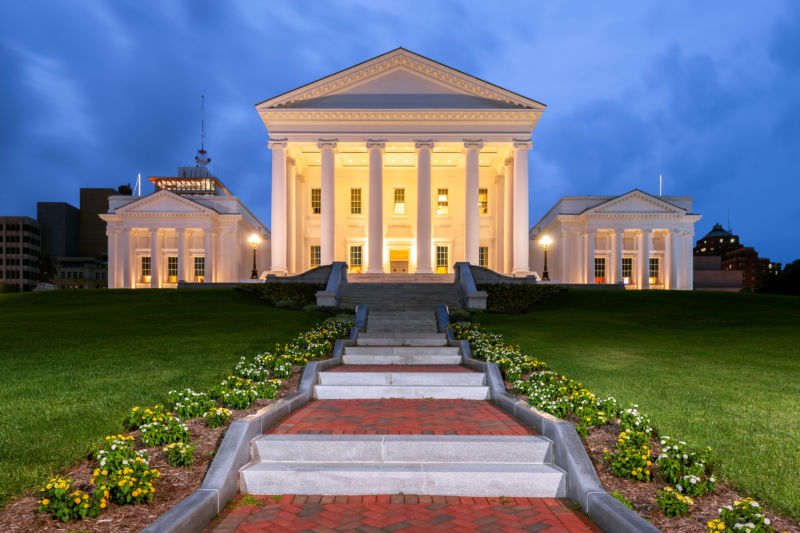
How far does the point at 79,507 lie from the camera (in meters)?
4.76

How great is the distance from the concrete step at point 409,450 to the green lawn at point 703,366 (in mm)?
2005

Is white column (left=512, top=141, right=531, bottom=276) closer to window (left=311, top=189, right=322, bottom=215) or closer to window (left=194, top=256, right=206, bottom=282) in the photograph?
window (left=311, top=189, right=322, bottom=215)

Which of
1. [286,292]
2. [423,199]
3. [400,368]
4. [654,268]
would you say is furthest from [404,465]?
[654,268]

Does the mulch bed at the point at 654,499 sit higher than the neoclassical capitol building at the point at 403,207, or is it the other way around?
the neoclassical capitol building at the point at 403,207

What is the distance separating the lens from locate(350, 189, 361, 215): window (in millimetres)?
41750

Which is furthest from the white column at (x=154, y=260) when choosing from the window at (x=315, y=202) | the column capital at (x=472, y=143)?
the column capital at (x=472, y=143)

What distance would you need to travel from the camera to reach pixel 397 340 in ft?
48.8

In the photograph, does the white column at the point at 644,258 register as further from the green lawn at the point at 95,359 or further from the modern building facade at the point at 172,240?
the modern building facade at the point at 172,240

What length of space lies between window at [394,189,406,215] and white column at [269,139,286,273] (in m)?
9.85

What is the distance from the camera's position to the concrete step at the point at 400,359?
1273 cm

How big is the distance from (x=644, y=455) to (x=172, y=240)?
4993 centimetres

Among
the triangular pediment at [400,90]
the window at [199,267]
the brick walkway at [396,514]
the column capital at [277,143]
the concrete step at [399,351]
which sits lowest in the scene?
the brick walkway at [396,514]

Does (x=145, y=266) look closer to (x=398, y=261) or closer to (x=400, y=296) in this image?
(x=398, y=261)

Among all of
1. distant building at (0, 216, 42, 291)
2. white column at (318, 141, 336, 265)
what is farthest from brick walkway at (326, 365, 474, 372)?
distant building at (0, 216, 42, 291)
